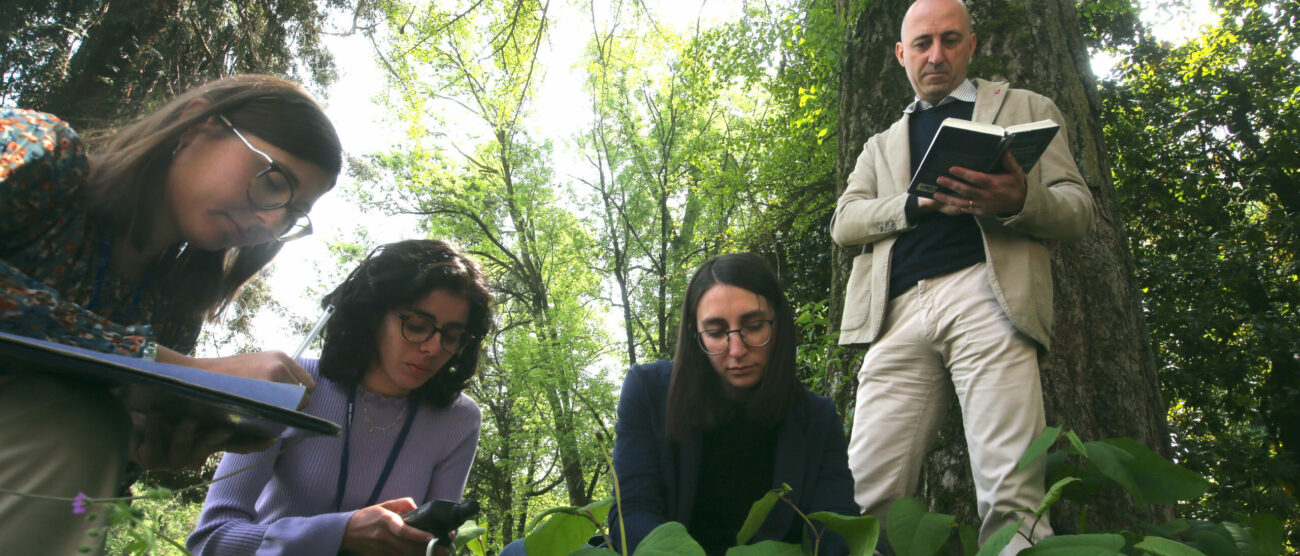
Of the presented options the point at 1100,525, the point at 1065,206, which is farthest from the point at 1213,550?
the point at 1100,525

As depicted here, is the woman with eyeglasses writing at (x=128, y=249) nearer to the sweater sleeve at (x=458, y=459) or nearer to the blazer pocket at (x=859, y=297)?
the sweater sleeve at (x=458, y=459)

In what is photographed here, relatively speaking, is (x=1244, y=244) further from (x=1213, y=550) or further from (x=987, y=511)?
(x=1213, y=550)

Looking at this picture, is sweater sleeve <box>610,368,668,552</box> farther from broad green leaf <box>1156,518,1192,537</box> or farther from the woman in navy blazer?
broad green leaf <box>1156,518,1192,537</box>

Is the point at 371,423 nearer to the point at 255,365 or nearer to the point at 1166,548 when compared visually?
the point at 255,365

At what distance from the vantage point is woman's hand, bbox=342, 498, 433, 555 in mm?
1601

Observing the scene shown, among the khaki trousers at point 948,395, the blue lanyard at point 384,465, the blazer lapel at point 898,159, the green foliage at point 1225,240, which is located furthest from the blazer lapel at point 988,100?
the green foliage at point 1225,240

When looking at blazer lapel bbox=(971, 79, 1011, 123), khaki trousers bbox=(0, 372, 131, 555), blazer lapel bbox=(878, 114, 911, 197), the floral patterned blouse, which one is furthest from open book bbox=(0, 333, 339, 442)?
blazer lapel bbox=(971, 79, 1011, 123)

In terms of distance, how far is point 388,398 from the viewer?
2.22m

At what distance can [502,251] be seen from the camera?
18.2 metres

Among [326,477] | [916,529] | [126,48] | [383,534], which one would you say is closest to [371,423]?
[326,477]

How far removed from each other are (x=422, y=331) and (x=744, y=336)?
3.00ft

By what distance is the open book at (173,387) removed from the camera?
0.74 metres

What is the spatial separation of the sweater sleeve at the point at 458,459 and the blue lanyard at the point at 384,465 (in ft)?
0.43

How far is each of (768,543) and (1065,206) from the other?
5.37ft
